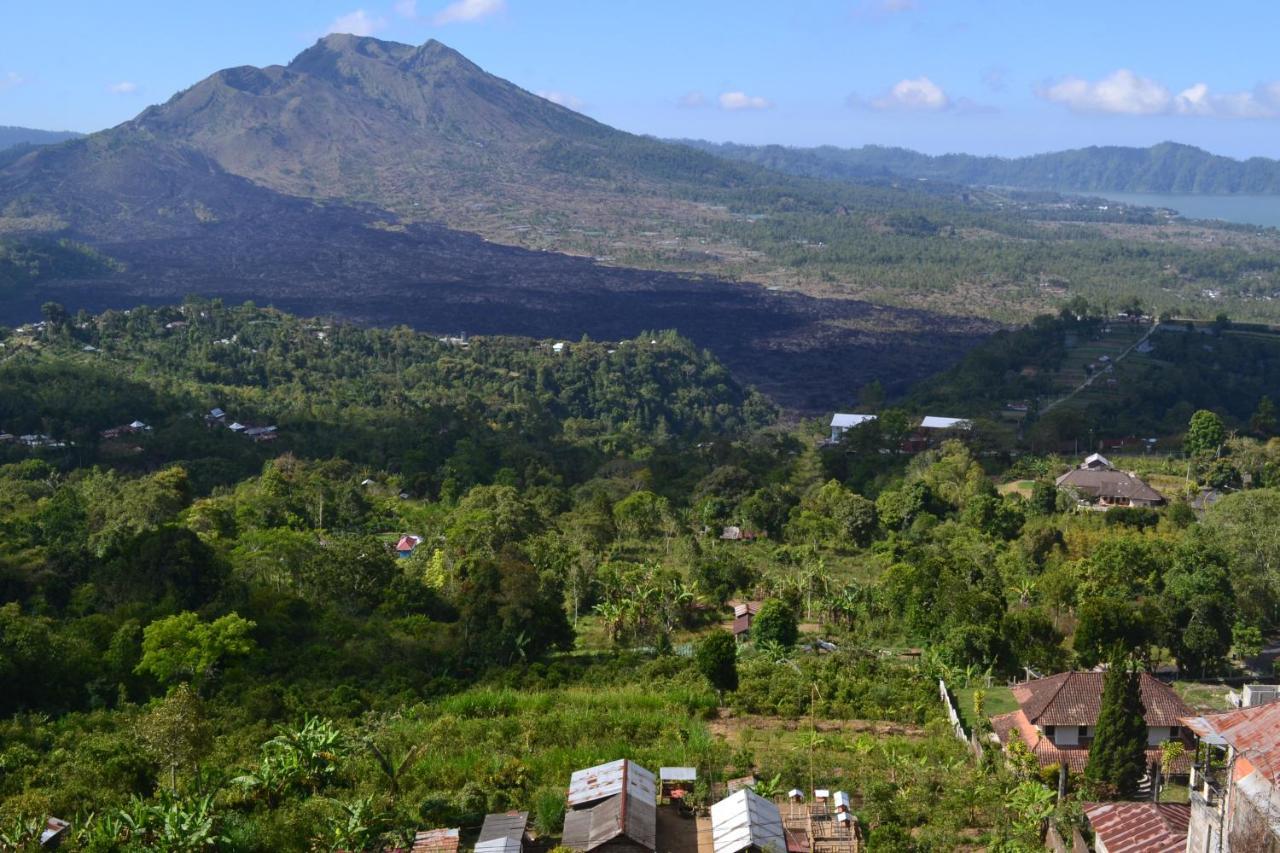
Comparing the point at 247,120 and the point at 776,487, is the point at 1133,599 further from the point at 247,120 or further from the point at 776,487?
the point at 247,120

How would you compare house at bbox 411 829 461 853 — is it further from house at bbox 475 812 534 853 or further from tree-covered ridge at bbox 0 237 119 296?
tree-covered ridge at bbox 0 237 119 296

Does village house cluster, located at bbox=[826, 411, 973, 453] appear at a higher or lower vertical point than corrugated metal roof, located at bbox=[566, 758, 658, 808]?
lower

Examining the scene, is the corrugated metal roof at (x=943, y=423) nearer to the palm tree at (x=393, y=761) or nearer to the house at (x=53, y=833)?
the palm tree at (x=393, y=761)

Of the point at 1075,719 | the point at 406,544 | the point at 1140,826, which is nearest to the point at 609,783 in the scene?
the point at 1140,826

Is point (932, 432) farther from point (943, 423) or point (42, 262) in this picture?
point (42, 262)

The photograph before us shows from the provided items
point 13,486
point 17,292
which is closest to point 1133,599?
point 13,486

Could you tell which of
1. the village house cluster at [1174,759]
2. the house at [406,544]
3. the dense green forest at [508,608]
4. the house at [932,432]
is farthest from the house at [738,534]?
the village house cluster at [1174,759]

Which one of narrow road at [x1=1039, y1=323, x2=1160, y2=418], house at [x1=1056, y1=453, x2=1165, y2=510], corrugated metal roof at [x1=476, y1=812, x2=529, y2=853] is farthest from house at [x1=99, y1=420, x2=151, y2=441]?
narrow road at [x1=1039, y1=323, x2=1160, y2=418]
